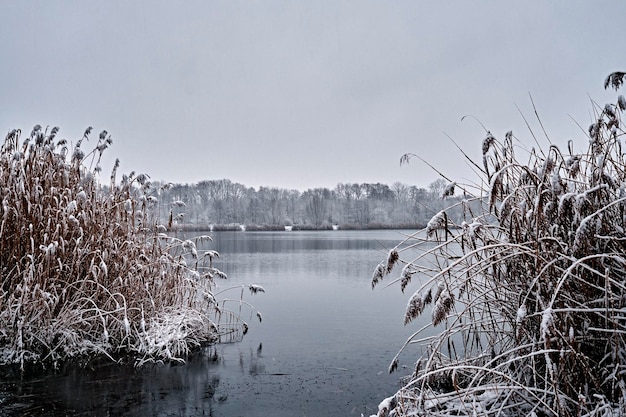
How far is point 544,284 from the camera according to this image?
3166mm

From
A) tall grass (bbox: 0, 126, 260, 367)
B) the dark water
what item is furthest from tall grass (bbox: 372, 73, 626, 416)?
tall grass (bbox: 0, 126, 260, 367)

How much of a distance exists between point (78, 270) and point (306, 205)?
81.0 metres

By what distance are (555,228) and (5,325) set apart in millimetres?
5529

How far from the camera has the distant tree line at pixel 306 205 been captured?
261 feet

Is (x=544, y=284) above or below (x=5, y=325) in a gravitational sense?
above

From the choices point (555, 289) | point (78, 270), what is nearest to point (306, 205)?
point (78, 270)

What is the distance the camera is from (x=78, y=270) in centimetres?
562

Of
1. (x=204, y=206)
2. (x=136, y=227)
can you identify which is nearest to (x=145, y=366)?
(x=136, y=227)

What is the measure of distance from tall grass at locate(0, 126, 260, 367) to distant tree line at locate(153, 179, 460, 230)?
65291mm

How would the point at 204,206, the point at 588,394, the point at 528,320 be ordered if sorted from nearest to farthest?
1. the point at 588,394
2. the point at 528,320
3. the point at 204,206

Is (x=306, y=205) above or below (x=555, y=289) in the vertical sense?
above

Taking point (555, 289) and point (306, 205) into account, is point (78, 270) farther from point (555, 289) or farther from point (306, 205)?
point (306, 205)

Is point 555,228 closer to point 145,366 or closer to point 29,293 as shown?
point 145,366

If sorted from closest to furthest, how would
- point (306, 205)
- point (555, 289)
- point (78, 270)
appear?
point (555, 289)
point (78, 270)
point (306, 205)
